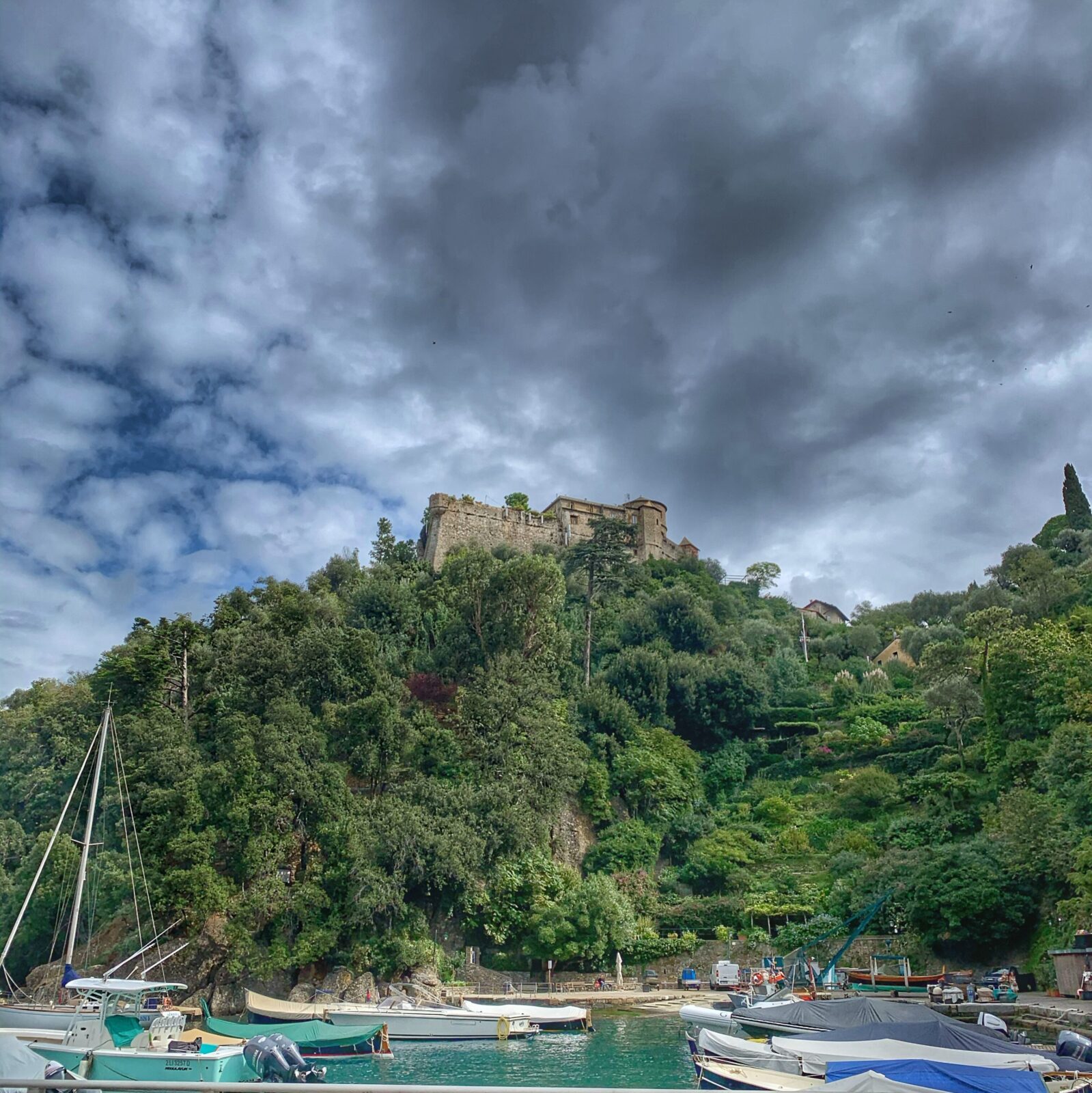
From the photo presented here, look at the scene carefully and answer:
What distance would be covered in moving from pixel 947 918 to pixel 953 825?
7.30 meters

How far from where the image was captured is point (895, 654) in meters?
71.6

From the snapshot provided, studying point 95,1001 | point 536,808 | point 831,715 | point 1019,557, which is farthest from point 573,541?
point 95,1001

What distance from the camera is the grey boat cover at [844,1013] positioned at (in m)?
18.0

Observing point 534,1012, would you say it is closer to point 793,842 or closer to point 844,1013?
point 844,1013

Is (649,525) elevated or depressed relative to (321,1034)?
elevated

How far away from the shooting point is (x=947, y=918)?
1148 inches

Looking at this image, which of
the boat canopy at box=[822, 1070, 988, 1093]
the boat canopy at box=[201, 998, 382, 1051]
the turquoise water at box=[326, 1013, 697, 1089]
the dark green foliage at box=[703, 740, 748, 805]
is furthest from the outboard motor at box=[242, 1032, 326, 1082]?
the dark green foliage at box=[703, 740, 748, 805]

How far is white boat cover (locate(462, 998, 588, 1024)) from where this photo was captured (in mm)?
24875

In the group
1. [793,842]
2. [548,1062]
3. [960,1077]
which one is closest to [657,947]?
[793,842]

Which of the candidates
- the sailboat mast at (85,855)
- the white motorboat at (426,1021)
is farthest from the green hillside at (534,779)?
the white motorboat at (426,1021)

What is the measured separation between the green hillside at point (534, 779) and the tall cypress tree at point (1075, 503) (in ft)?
60.2

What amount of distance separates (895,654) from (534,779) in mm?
45443

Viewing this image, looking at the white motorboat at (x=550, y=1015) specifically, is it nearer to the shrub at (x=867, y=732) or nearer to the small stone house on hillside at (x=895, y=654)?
the shrub at (x=867, y=732)

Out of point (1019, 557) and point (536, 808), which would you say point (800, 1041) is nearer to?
point (536, 808)
